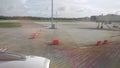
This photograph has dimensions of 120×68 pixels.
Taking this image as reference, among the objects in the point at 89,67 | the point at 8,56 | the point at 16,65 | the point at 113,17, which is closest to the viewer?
the point at 16,65

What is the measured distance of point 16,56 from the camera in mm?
3734

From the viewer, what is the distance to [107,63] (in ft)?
35.6

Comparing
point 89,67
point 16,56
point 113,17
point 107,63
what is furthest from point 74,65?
point 113,17

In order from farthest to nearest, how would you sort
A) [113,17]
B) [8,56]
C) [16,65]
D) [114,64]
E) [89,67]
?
1. [113,17]
2. [114,64]
3. [89,67]
4. [8,56]
5. [16,65]

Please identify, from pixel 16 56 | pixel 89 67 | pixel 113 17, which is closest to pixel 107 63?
pixel 89 67

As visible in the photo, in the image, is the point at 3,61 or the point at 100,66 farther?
the point at 100,66

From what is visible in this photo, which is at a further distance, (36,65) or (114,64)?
(114,64)

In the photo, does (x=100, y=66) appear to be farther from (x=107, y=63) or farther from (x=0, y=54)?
(x=0, y=54)

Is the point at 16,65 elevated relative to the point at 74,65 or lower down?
elevated

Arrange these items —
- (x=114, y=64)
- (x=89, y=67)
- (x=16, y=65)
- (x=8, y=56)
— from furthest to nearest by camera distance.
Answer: (x=114, y=64), (x=89, y=67), (x=8, y=56), (x=16, y=65)

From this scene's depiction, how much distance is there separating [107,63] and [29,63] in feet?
25.9

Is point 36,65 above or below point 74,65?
above

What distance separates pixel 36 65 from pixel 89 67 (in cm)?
656

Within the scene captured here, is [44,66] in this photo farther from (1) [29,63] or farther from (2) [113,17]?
(2) [113,17]
